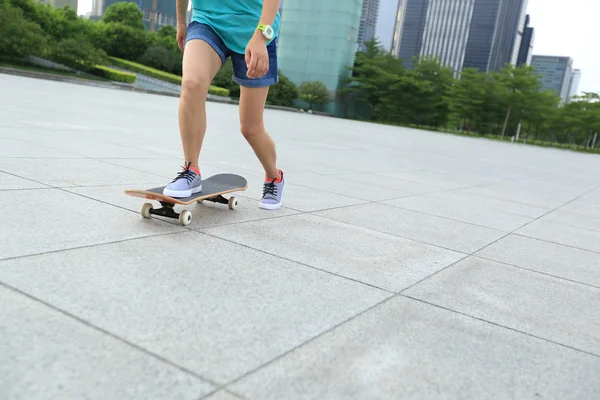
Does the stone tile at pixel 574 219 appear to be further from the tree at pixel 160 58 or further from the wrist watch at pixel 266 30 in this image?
the tree at pixel 160 58

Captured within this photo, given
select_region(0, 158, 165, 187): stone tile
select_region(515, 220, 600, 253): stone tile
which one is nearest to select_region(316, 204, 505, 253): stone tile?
select_region(515, 220, 600, 253): stone tile

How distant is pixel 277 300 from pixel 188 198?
1.40 m

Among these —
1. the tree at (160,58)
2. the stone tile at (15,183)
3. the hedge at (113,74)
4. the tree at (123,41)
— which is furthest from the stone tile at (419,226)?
the tree at (123,41)

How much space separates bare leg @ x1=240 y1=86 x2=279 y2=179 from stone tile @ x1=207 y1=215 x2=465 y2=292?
58cm

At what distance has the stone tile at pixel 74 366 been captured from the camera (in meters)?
1.36

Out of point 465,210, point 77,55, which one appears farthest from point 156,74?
point 465,210

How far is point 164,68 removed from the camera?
166ft

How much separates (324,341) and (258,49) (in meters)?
2.01

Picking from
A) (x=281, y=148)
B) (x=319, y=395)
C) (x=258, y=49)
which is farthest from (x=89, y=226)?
(x=281, y=148)

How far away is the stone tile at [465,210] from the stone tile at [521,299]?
1.60 metres

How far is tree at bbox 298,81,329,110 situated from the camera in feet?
165

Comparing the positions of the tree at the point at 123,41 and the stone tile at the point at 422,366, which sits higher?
the tree at the point at 123,41

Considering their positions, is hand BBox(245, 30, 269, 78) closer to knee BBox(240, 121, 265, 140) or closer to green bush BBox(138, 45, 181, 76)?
knee BBox(240, 121, 265, 140)

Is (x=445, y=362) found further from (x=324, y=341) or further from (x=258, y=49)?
(x=258, y=49)
